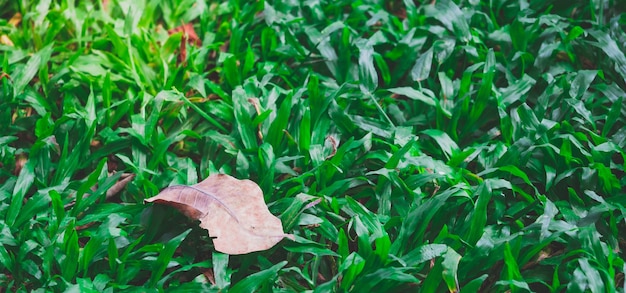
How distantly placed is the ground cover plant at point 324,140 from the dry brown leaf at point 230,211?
5 cm

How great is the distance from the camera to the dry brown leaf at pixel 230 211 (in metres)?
2.11

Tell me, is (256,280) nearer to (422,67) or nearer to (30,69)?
(422,67)

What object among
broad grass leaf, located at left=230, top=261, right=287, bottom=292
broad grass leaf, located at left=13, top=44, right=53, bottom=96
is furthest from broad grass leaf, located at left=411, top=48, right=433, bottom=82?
broad grass leaf, located at left=13, top=44, right=53, bottom=96

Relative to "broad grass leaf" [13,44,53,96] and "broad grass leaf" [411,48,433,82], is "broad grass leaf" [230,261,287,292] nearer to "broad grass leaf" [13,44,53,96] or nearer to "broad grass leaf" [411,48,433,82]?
"broad grass leaf" [411,48,433,82]

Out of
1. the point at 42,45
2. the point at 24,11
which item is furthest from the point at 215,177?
the point at 24,11

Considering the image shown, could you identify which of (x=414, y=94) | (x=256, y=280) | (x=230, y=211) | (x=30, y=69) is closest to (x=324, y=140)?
(x=414, y=94)

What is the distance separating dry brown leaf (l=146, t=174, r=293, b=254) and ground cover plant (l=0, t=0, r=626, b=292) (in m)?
0.05

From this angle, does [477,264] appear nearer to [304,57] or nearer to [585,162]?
[585,162]

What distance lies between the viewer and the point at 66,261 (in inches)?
82.9

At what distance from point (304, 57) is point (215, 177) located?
2.41ft

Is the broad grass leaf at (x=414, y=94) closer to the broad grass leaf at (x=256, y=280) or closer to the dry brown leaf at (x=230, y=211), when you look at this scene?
the dry brown leaf at (x=230, y=211)

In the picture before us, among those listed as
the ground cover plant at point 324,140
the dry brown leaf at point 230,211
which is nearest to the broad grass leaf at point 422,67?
the ground cover plant at point 324,140

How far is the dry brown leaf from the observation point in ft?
6.93

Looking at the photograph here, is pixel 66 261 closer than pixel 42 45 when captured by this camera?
Yes
